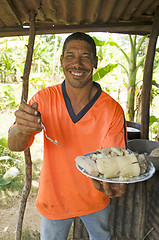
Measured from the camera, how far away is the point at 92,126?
1.54 metres

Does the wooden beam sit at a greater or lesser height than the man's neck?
greater

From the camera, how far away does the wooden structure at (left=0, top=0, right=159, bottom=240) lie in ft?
5.80

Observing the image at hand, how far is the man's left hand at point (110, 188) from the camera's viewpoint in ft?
3.84

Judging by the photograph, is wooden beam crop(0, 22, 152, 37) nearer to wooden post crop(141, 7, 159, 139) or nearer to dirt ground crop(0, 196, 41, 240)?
wooden post crop(141, 7, 159, 139)

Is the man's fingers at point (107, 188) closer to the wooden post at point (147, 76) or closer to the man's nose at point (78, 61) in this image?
the man's nose at point (78, 61)

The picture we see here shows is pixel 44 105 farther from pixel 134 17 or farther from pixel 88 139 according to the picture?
pixel 134 17

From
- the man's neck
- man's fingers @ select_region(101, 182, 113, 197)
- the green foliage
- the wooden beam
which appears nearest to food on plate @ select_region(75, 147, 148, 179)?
man's fingers @ select_region(101, 182, 113, 197)

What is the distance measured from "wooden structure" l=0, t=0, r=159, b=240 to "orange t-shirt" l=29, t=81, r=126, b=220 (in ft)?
1.96

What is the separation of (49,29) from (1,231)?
240 centimetres

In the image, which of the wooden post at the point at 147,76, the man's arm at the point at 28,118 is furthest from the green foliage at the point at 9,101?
the man's arm at the point at 28,118

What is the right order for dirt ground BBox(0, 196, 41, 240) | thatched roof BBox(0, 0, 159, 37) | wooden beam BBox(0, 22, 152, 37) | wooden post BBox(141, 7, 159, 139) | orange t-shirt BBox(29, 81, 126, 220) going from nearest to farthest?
orange t-shirt BBox(29, 81, 126, 220)
thatched roof BBox(0, 0, 159, 37)
wooden beam BBox(0, 22, 152, 37)
wooden post BBox(141, 7, 159, 139)
dirt ground BBox(0, 196, 41, 240)

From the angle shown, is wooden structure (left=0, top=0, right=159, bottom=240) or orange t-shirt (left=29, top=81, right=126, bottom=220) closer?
orange t-shirt (left=29, top=81, right=126, bottom=220)

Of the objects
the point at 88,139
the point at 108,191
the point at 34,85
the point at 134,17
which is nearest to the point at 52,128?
the point at 88,139

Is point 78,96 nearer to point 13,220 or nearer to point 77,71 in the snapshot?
point 77,71
